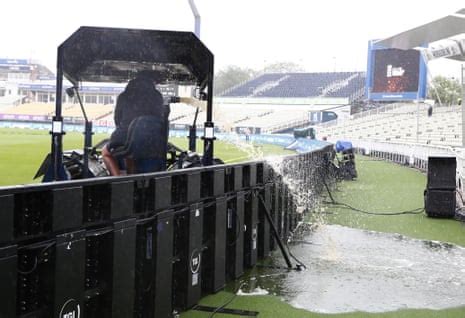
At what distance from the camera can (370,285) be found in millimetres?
5980

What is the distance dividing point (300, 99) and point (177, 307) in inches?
2410

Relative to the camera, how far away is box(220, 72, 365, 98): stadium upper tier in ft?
220

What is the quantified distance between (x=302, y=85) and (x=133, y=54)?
217 ft

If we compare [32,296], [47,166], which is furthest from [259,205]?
[32,296]

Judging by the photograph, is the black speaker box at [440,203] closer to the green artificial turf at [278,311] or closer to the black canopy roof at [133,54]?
the black canopy roof at [133,54]

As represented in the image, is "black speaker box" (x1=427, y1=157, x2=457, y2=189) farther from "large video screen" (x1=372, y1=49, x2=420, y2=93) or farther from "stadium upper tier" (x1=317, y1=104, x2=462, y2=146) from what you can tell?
"large video screen" (x1=372, y1=49, x2=420, y2=93)

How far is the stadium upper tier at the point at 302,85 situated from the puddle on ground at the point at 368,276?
57719 millimetres

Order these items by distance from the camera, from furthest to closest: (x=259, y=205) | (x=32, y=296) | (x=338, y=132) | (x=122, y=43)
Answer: (x=338, y=132) < (x=259, y=205) < (x=122, y=43) < (x=32, y=296)

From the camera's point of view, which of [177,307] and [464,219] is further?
[464,219]

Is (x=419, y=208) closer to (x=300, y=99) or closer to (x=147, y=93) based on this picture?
(x=147, y=93)

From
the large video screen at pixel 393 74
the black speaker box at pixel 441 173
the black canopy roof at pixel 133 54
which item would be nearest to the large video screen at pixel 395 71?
the large video screen at pixel 393 74

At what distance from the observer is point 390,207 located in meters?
12.3

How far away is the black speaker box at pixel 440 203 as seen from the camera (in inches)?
425

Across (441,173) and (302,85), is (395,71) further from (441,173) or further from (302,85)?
(441,173)
